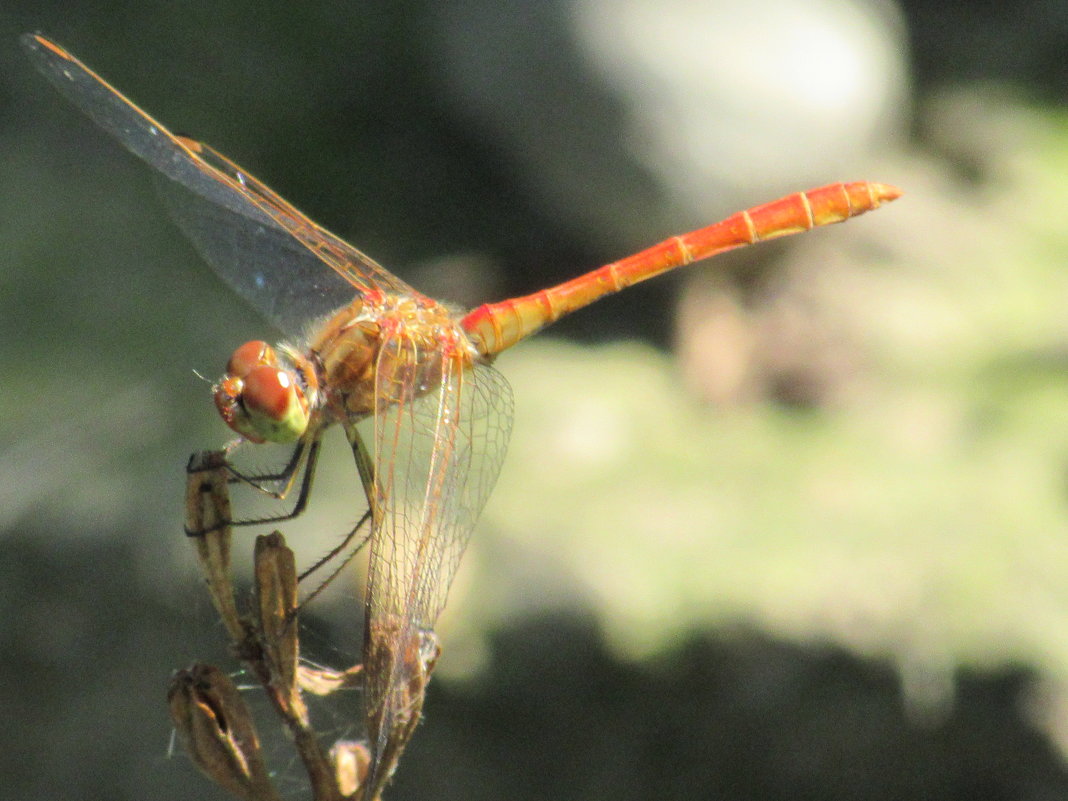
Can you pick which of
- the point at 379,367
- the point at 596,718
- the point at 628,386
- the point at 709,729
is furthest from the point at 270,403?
the point at 628,386

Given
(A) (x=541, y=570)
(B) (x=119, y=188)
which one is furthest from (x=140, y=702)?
(B) (x=119, y=188)

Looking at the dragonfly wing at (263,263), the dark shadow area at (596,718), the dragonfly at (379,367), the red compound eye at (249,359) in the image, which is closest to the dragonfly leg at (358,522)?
the dragonfly at (379,367)

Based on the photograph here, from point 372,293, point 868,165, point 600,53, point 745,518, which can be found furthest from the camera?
point 868,165

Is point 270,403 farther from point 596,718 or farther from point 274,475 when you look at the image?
point 596,718

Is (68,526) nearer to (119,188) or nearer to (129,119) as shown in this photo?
(129,119)

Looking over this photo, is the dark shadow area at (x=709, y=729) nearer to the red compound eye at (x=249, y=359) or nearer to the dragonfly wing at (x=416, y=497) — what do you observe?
the dragonfly wing at (x=416, y=497)
